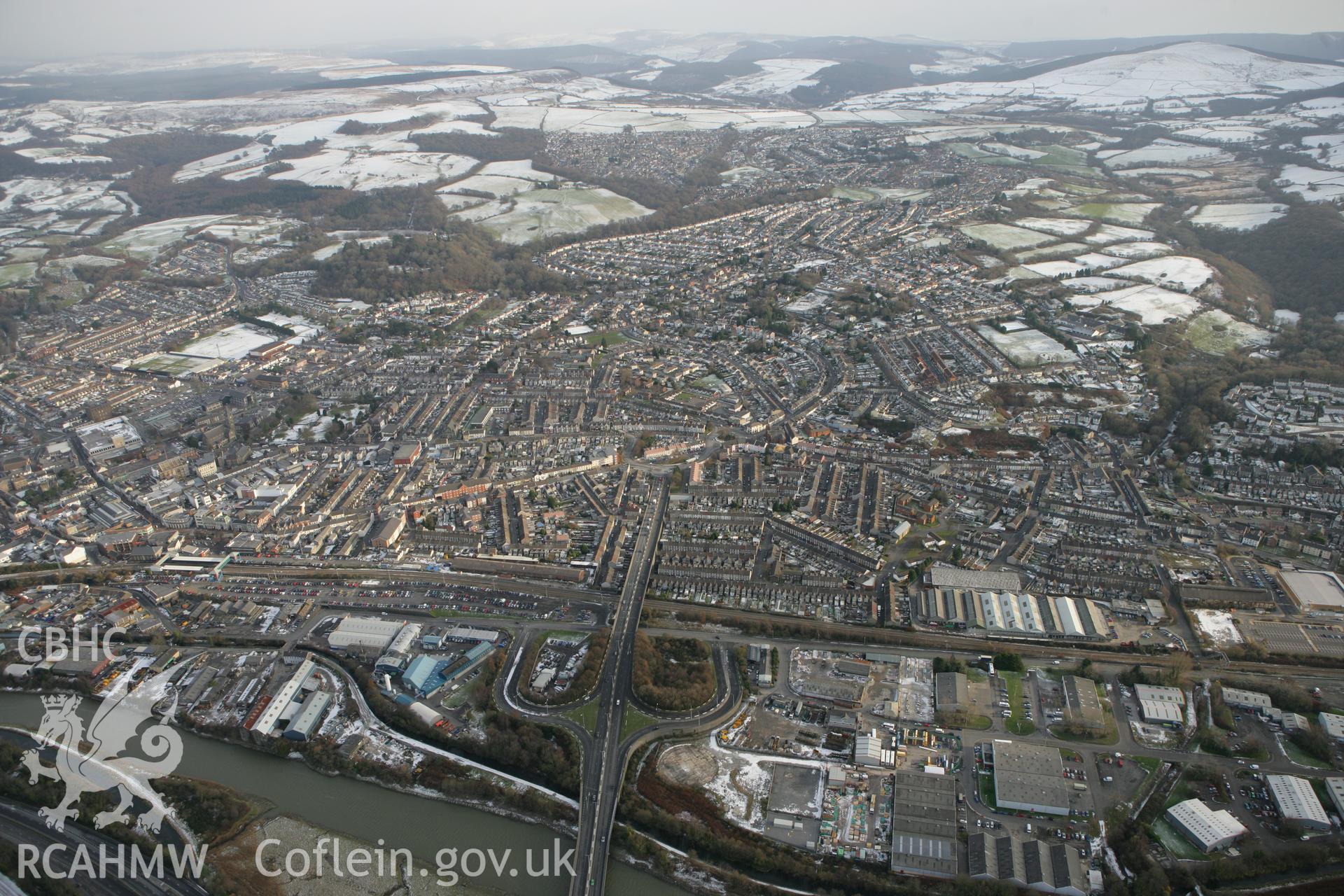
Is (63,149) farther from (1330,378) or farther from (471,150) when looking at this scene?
(1330,378)

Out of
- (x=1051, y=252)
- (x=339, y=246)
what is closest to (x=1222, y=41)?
(x=1051, y=252)

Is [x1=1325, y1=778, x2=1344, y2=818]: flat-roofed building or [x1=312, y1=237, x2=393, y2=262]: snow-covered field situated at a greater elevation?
[x1=312, y1=237, x2=393, y2=262]: snow-covered field

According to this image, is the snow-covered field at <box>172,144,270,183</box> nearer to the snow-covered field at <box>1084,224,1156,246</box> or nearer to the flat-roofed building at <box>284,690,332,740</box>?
the flat-roofed building at <box>284,690,332,740</box>

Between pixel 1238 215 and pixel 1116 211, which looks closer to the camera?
pixel 1238 215

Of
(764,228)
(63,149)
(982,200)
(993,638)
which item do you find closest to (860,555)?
(993,638)

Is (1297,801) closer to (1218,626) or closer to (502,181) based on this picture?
(1218,626)

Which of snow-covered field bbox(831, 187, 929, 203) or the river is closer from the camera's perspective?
the river

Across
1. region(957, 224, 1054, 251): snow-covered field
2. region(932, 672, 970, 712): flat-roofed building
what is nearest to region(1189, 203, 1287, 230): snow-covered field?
region(957, 224, 1054, 251): snow-covered field
